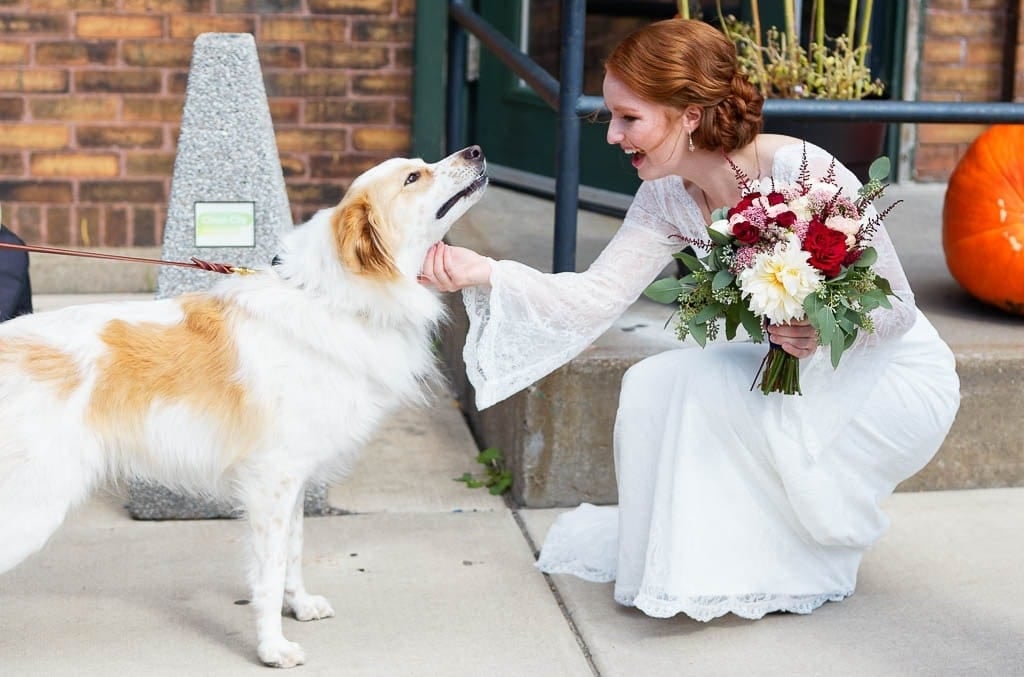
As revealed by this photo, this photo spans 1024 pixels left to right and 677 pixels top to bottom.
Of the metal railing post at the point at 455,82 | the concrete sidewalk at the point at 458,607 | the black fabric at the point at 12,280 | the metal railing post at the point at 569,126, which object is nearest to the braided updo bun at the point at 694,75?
the metal railing post at the point at 569,126

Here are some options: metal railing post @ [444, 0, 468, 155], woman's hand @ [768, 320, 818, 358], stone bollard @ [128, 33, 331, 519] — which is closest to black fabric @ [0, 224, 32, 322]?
stone bollard @ [128, 33, 331, 519]

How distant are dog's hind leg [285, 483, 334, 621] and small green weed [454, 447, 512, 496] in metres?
1.09

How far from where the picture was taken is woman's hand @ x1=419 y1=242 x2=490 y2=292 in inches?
141

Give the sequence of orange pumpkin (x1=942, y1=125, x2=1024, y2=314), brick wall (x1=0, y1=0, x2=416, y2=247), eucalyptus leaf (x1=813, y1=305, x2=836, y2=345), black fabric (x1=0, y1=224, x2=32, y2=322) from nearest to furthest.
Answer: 1. eucalyptus leaf (x1=813, y1=305, x2=836, y2=345)
2. black fabric (x1=0, y1=224, x2=32, y2=322)
3. orange pumpkin (x1=942, y1=125, x2=1024, y2=314)
4. brick wall (x1=0, y1=0, x2=416, y2=247)

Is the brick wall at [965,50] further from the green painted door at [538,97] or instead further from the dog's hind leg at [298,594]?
the dog's hind leg at [298,594]

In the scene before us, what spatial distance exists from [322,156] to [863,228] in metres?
3.68

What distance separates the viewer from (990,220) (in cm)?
500

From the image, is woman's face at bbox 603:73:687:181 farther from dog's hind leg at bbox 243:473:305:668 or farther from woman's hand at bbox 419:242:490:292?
dog's hind leg at bbox 243:473:305:668

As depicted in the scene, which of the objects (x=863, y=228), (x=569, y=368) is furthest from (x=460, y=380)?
(x=863, y=228)

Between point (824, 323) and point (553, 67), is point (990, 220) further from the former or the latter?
point (553, 67)

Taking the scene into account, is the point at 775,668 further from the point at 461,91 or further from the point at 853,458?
the point at 461,91

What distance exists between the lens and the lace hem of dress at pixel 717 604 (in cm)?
364

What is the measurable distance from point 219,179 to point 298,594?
54.3 inches

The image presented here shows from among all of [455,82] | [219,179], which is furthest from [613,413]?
[455,82]
